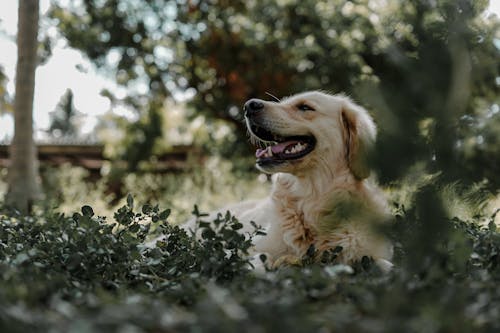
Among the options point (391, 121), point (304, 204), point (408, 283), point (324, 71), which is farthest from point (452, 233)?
point (324, 71)

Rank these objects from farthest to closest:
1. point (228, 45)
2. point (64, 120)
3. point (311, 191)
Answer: point (64, 120) → point (228, 45) → point (311, 191)

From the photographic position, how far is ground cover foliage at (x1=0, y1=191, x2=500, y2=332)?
1.43 meters

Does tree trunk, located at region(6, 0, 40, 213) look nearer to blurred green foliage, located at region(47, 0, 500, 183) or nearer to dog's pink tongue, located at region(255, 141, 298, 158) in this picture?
dog's pink tongue, located at region(255, 141, 298, 158)

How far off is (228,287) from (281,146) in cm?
195

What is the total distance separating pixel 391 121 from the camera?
1.88m

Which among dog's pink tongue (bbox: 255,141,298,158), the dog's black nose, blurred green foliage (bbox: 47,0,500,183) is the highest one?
blurred green foliage (bbox: 47,0,500,183)

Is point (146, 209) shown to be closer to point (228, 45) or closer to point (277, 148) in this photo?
point (277, 148)

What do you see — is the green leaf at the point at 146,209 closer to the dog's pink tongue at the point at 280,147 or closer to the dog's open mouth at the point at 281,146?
the dog's open mouth at the point at 281,146

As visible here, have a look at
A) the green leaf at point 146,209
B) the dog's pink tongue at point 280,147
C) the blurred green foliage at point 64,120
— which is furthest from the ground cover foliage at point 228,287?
the blurred green foliage at point 64,120

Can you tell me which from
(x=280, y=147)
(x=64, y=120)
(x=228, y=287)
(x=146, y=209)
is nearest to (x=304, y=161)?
(x=280, y=147)

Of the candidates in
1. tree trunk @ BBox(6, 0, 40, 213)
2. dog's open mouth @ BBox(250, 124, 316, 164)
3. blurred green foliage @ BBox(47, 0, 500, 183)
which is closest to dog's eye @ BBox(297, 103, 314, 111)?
dog's open mouth @ BBox(250, 124, 316, 164)

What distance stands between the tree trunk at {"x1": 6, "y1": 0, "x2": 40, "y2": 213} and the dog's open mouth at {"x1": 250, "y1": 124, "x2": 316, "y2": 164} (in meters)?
3.61

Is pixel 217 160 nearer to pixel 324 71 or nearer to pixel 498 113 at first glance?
pixel 324 71

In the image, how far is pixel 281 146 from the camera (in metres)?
4.05
